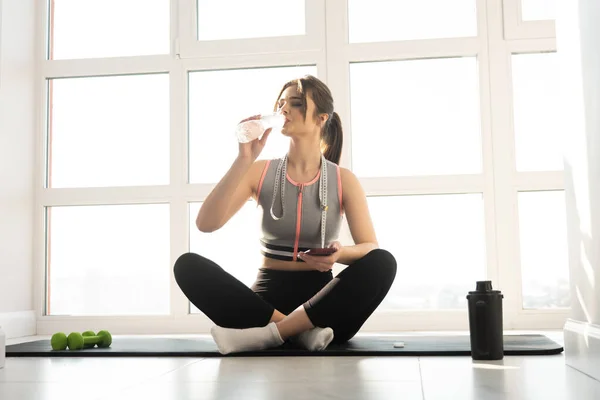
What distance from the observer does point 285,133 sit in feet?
7.99

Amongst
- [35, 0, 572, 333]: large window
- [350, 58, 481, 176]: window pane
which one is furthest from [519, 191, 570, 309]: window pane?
[350, 58, 481, 176]: window pane

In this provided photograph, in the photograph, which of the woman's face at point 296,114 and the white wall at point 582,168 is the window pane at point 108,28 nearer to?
the woman's face at point 296,114

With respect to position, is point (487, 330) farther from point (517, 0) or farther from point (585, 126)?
point (517, 0)

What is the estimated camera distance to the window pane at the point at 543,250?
3.18 meters

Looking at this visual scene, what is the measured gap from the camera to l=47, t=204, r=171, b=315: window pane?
11.3 ft

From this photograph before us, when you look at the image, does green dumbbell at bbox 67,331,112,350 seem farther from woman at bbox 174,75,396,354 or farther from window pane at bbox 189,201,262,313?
Answer: window pane at bbox 189,201,262,313

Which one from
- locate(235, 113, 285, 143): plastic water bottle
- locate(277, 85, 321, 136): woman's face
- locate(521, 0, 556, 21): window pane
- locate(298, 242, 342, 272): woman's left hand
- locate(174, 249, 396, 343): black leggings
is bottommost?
locate(174, 249, 396, 343): black leggings

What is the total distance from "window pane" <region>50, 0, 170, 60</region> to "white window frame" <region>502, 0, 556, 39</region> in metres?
1.55

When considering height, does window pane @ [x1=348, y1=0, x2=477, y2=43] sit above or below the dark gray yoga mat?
above

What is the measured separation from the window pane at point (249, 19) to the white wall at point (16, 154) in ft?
2.72

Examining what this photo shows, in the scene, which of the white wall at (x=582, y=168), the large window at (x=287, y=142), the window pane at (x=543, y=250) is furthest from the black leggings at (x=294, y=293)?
the window pane at (x=543, y=250)

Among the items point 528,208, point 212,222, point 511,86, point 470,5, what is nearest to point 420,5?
point 470,5

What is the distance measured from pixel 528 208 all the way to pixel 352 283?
4.65ft

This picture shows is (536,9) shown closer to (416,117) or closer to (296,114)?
(416,117)
